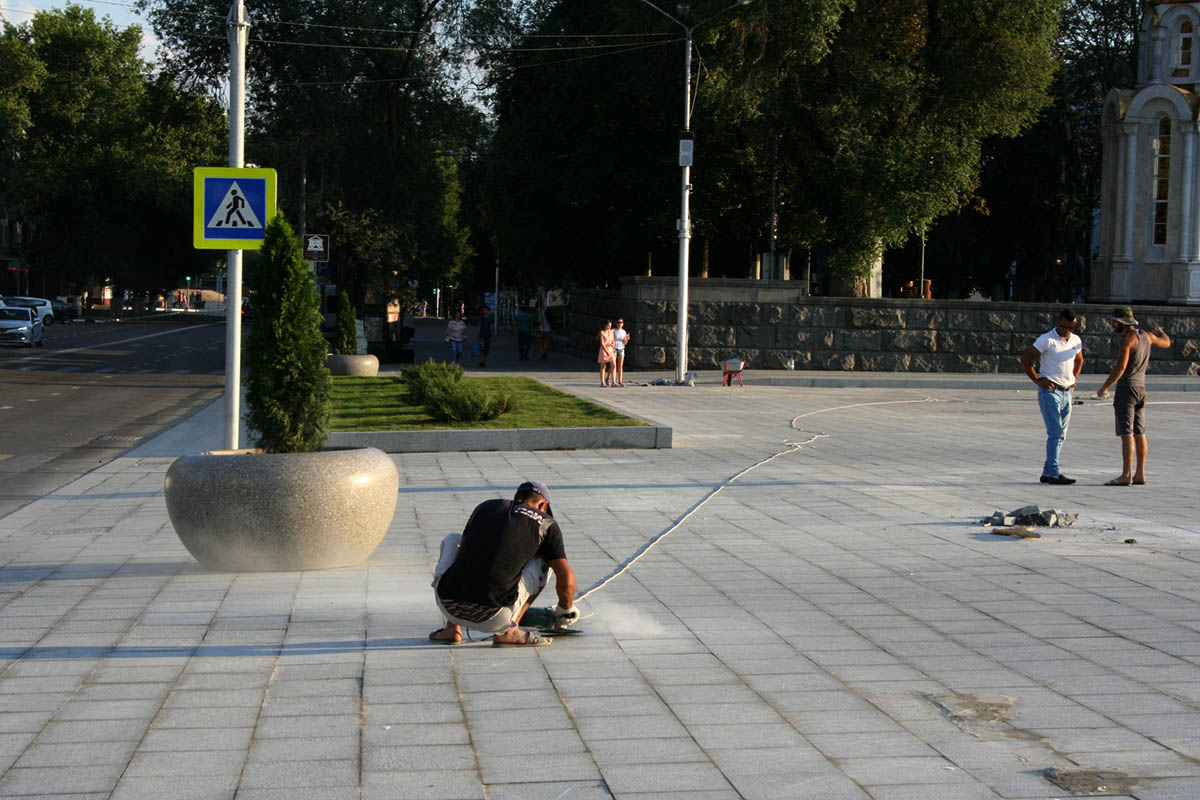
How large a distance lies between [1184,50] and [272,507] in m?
39.0

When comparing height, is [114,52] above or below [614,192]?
above

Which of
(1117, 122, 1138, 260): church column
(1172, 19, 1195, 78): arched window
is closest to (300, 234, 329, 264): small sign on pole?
(1117, 122, 1138, 260): church column

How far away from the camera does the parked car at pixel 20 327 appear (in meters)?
45.6

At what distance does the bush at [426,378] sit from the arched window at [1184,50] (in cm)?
2843

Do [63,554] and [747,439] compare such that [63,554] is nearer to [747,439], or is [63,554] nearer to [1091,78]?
[747,439]

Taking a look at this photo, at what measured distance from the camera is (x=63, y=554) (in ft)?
30.8

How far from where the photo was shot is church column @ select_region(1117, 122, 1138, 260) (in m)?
39.3

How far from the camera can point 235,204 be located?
1100 cm

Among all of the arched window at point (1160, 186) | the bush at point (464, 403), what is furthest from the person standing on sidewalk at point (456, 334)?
the arched window at point (1160, 186)

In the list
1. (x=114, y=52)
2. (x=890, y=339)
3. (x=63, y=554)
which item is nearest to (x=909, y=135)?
(x=890, y=339)

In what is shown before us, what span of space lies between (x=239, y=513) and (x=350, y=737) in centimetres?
342

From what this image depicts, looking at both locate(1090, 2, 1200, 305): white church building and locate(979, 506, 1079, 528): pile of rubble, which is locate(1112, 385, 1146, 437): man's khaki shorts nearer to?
locate(979, 506, 1079, 528): pile of rubble

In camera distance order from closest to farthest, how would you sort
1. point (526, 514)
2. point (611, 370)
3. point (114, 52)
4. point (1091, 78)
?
point (526, 514)
point (611, 370)
point (1091, 78)
point (114, 52)

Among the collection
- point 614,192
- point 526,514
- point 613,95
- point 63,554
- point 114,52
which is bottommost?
point 63,554
